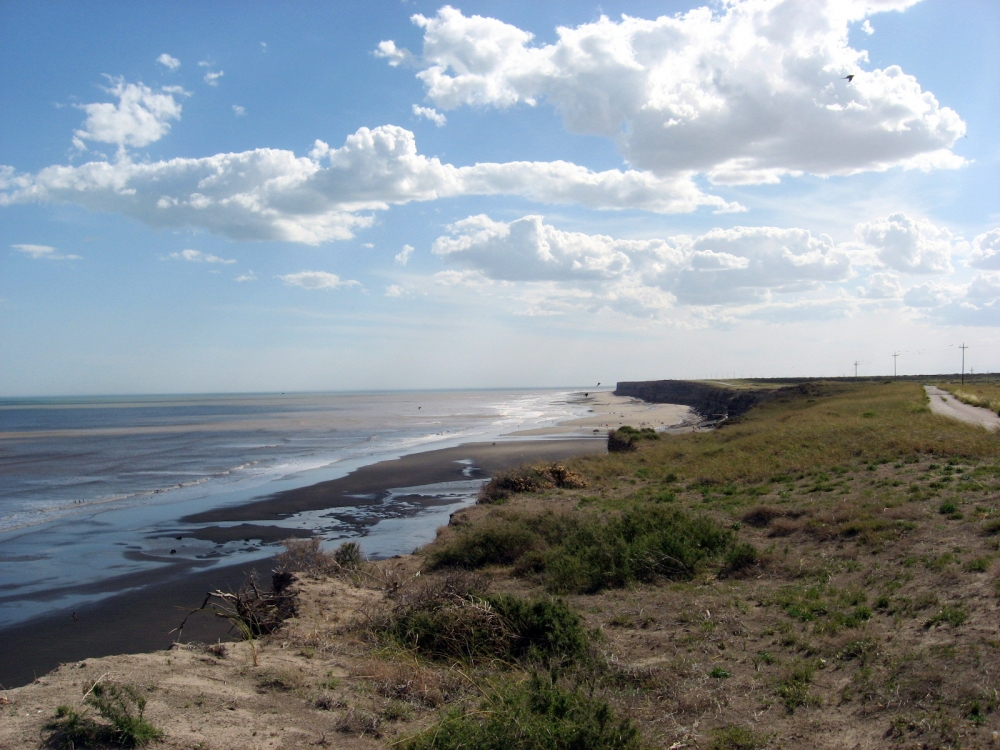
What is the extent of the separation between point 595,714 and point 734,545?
298 inches

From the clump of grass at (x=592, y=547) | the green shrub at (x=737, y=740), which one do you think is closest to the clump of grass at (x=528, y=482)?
the clump of grass at (x=592, y=547)

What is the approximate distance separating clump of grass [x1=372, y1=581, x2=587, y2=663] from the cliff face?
53802mm

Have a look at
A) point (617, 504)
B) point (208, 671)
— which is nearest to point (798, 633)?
point (208, 671)

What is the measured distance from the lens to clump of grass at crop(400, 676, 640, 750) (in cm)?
574

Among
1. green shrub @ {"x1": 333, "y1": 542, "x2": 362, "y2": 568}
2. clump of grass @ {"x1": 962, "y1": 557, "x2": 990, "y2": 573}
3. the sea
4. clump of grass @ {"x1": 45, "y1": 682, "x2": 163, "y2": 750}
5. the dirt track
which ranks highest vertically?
the dirt track

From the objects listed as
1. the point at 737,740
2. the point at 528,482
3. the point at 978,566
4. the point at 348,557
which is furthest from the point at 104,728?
the point at 528,482

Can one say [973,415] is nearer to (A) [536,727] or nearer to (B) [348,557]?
(B) [348,557]

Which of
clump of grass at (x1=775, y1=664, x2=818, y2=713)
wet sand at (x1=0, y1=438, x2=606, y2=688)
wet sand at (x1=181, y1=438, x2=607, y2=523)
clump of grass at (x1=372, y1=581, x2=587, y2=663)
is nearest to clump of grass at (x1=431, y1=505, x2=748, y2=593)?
clump of grass at (x1=372, y1=581, x2=587, y2=663)

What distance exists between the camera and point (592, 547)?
13.4m

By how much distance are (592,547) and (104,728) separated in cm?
930

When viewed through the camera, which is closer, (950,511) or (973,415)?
Result: (950,511)

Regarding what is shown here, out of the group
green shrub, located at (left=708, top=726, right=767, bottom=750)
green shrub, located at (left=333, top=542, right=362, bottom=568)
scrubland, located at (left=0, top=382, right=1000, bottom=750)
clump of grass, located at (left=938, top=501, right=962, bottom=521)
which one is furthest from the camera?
green shrub, located at (left=333, top=542, right=362, bottom=568)

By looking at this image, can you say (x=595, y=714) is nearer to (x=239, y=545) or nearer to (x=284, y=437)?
(x=239, y=545)

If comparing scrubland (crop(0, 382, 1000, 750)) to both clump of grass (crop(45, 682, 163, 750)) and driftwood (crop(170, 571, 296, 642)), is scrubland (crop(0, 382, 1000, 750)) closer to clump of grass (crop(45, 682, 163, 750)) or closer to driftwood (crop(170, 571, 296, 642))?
clump of grass (crop(45, 682, 163, 750))
